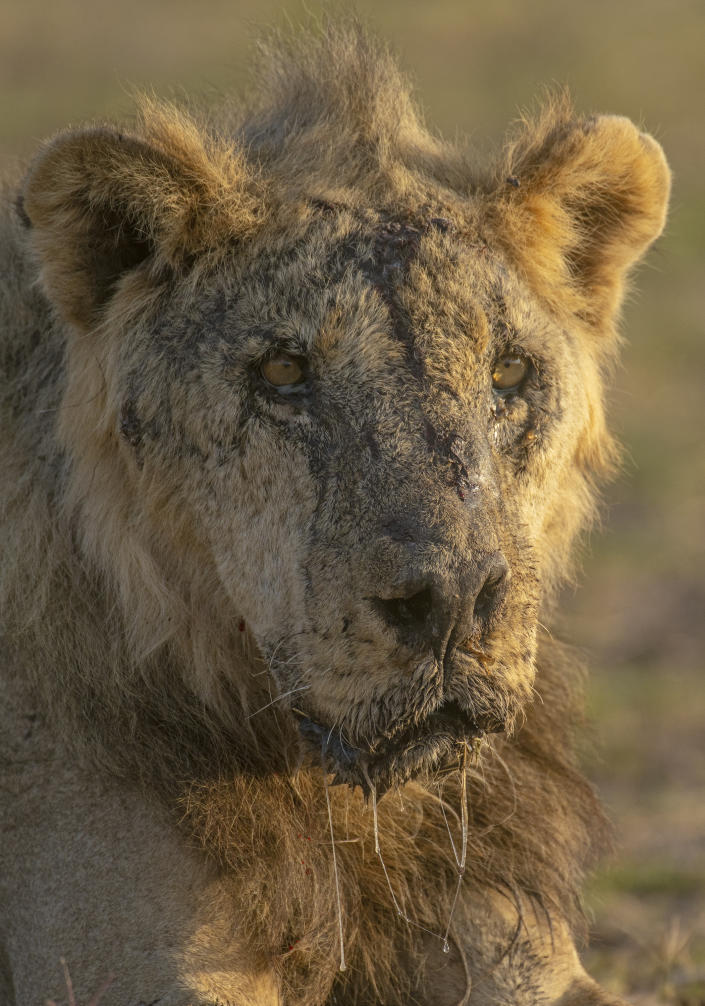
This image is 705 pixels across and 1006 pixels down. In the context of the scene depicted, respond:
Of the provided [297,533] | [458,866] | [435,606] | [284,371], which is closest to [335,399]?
[284,371]

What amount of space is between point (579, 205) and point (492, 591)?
135cm

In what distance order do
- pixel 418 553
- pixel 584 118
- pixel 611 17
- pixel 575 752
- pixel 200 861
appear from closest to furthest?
pixel 418 553 → pixel 200 861 → pixel 584 118 → pixel 575 752 → pixel 611 17

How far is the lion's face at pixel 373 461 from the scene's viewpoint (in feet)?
10.1

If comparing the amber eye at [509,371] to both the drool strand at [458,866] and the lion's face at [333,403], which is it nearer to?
the lion's face at [333,403]

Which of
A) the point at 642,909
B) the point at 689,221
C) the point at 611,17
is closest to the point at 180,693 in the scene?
the point at 642,909

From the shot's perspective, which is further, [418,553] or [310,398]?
[310,398]

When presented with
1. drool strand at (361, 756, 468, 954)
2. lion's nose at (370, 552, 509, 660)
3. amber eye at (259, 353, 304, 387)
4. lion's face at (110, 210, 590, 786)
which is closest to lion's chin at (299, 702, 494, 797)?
lion's face at (110, 210, 590, 786)

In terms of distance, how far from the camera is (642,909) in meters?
5.53

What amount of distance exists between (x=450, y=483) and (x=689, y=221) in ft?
50.0

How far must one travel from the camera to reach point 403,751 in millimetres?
3174

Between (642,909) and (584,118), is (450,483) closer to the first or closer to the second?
(584,118)

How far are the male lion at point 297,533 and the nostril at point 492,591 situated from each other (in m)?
0.02

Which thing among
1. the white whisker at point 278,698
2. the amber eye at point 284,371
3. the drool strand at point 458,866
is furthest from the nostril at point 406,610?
the drool strand at point 458,866

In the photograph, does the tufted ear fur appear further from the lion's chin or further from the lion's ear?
the lion's chin
